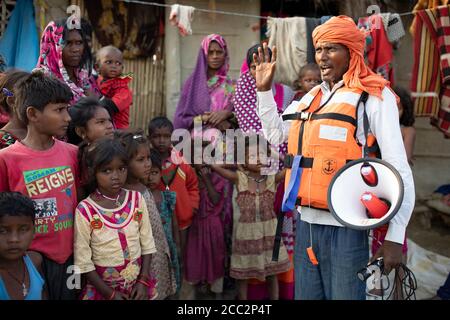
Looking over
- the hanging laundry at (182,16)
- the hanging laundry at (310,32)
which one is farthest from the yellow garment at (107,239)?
the hanging laundry at (310,32)

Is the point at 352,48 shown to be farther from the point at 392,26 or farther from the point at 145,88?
the point at 145,88

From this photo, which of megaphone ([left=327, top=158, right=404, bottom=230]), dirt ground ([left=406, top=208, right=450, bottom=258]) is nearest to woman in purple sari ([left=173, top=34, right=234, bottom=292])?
megaphone ([left=327, top=158, right=404, bottom=230])

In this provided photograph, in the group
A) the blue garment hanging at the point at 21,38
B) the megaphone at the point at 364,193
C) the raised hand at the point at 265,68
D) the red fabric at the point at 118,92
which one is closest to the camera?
the megaphone at the point at 364,193

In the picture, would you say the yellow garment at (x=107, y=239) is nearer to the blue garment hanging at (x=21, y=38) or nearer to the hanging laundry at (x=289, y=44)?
the hanging laundry at (x=289, y=44)

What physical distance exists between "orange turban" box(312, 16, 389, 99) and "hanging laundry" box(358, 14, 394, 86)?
2.16m

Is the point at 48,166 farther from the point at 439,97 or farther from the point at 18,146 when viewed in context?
the point at 439,97

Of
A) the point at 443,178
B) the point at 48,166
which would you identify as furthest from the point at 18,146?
the point at 443,178

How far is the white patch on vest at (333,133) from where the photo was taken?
2.48 meters

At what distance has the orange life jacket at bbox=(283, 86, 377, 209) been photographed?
98.0 inches

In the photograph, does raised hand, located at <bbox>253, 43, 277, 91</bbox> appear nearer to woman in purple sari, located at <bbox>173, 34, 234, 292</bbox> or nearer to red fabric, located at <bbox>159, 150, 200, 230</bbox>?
red fabric, located at <bbox>159, 150, 200, 230</bbox>

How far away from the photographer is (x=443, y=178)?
242 inches

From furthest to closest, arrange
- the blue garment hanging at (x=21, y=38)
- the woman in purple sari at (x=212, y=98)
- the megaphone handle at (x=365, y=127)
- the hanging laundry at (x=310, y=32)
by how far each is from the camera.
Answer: the blue garment hanging at (x=21, y=38) < the hanging laundry at (x=310, y=32) < the woman in purple sari at (x=212, y=98) < the megaphone handle at (x=365, y=127)

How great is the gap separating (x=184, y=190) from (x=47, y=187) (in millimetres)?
1376

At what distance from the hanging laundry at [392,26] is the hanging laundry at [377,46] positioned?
39mm
